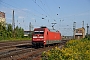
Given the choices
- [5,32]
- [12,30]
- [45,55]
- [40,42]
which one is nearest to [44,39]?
[40,42]

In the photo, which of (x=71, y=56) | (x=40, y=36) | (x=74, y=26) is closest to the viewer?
(x=71, y=56)

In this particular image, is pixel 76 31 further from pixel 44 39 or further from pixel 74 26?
pixel 44 39

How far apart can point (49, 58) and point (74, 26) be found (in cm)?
10018

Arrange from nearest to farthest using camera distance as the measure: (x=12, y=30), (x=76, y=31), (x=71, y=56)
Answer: (x=71, y=56), (x=12, y=30), (x=76, y=31)

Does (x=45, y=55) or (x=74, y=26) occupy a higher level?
(x=74, y=26)

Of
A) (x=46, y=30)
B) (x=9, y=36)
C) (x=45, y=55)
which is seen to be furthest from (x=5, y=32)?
(x=45, y=55)

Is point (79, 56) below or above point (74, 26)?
below

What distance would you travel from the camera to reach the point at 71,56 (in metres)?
9.07

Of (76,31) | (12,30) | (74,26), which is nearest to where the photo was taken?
(12,30)

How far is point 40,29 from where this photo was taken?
36.1m

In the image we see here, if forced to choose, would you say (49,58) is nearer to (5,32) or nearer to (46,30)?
(46,30)

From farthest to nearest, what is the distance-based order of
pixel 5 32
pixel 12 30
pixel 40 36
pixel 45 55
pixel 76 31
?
pixel 76 31 → pixel 12 30 → pixel 5 32 → pixel 40 36 → pixel 45 55

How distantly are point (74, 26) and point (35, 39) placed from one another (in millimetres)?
74479

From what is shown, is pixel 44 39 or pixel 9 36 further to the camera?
pixel 9 36
